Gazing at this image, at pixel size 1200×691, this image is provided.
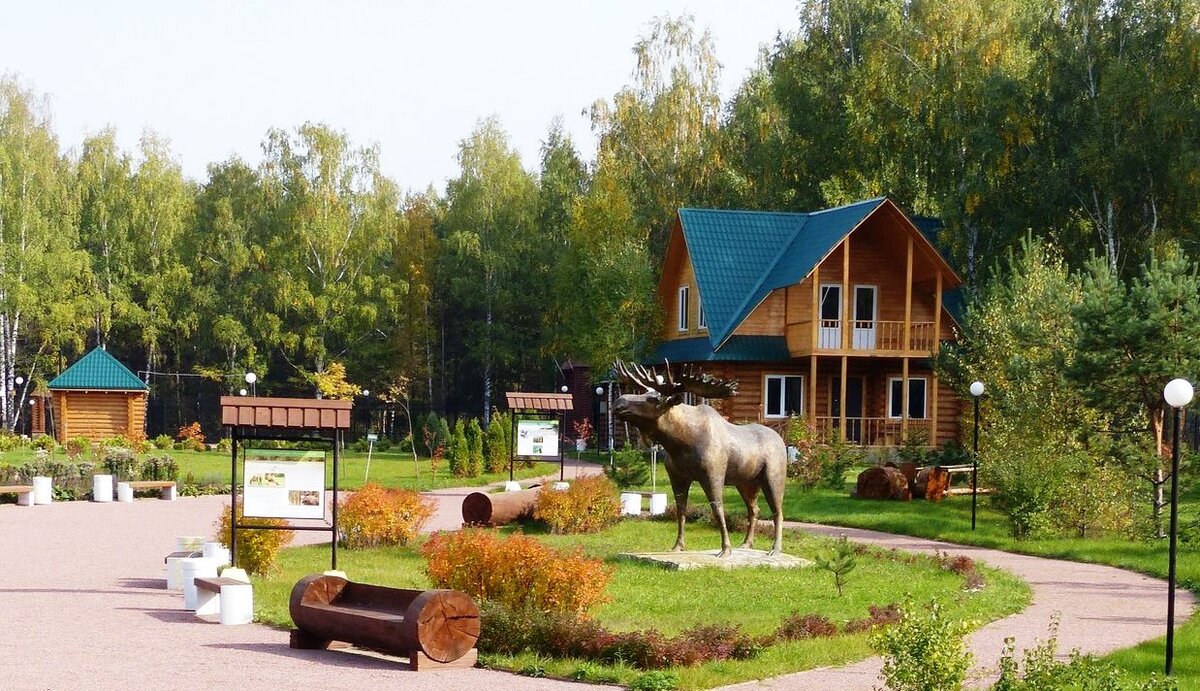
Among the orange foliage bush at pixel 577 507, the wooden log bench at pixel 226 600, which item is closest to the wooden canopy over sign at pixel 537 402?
the orange foliage bush at pixel 577 507

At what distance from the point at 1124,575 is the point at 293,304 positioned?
131 ft

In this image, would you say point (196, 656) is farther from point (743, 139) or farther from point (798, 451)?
point (743, 139)

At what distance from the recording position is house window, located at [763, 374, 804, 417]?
1496 inches

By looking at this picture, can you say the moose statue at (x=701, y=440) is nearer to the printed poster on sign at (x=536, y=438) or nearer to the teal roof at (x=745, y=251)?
the printed poster on sign at (x=536, y=438)

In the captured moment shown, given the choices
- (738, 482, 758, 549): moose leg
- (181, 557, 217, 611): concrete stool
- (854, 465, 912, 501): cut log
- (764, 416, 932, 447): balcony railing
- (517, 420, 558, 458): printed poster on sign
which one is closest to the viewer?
(181, 557, 217, 611): concrete stool

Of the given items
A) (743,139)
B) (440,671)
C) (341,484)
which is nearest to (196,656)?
(440,671)

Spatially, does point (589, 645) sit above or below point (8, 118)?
below

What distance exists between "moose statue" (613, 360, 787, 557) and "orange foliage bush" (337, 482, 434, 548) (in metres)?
3.97

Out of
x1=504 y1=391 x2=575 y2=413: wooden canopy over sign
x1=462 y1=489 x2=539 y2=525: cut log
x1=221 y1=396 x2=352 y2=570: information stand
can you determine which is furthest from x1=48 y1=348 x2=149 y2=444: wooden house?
x1=221 y1=396 x2=352 y2=570: information stand

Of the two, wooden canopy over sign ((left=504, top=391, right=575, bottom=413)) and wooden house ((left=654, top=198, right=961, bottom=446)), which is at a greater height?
wooden house ((left=654, top=198, right=961, bottom=446))

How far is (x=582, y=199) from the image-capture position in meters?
46.2

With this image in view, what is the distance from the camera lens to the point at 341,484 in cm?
3011

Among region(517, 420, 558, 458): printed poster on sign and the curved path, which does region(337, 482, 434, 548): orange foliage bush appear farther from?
region(517, 420, 558, 458): printed poster on sign

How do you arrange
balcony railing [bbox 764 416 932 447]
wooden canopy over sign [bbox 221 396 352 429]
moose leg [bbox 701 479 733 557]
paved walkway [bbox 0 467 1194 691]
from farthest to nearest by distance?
balcony railing [bbox 764 416 932 447]
moose leg [bbox 701 479 733 557]
wooden canopy over sign [bbox 221 396 352 429]
paved walkway [bbox 0 467 1194 691]
